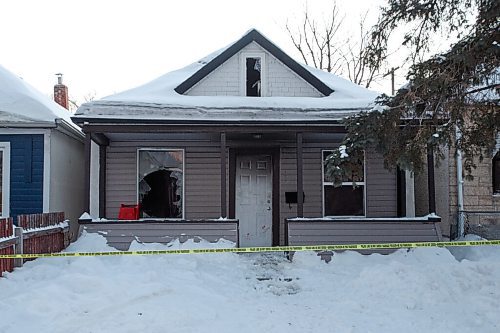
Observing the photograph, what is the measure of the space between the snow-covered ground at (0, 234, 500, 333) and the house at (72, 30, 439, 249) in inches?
106

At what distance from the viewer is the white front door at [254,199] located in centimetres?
1323

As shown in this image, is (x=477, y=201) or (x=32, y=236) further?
(x=477, y=201)

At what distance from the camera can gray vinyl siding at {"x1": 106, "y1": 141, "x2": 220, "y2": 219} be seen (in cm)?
1299

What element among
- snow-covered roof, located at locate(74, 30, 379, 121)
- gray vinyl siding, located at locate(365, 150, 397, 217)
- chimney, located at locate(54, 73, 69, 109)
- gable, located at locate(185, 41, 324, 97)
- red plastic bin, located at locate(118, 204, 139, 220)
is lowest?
red plastic bin, located at locate(118, 204, 139, 220)

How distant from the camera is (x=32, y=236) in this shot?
359 inches

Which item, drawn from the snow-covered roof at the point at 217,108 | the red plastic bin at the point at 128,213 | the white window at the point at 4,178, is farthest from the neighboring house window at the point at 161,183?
the white window at the point at 4,178

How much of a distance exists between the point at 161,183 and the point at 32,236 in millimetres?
4351

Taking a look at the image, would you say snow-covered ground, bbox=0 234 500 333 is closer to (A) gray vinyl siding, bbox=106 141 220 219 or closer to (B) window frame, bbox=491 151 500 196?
(A) gray vinyl siding, bbox=106 141 220 219

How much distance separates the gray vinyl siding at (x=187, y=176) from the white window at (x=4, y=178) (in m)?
2.24

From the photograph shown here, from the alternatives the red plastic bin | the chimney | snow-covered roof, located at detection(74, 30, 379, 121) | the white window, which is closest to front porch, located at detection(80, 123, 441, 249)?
the red plastic bin

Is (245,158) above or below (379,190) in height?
above

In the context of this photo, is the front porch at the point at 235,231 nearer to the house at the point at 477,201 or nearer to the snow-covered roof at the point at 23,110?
the house at the point at 477,201

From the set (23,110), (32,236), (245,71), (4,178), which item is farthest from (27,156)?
(245,71)

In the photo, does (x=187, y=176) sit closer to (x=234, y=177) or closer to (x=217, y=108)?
(x=234, y=177)
